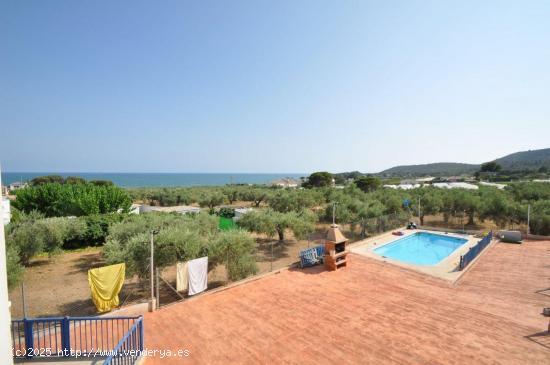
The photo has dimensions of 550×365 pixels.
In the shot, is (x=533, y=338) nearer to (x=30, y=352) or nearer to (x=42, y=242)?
(x=30, y=352)

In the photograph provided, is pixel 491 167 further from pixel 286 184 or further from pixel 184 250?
pixel 184 250

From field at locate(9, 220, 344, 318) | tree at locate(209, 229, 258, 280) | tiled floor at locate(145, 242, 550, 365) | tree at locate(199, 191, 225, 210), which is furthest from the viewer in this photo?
tree at locate(199, 191, 225, 210)

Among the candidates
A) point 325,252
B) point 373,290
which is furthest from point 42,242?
point 373,290

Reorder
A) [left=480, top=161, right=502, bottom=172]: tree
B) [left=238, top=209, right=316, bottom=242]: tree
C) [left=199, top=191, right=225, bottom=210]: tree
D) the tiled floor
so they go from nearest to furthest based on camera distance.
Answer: the tiled floor → [left=238, top=209, right=316, bottom=242]: tree → [left=199, top=191, right=225, bottom=210]: tree → [left=480, top=161, right=502, bottom=172]: tree

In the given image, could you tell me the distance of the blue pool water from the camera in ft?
63.3

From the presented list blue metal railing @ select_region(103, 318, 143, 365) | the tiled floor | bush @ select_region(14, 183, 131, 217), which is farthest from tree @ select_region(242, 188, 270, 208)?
blue metal railing @ select_region(103, 318, 143, 365)

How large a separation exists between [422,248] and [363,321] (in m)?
14.9

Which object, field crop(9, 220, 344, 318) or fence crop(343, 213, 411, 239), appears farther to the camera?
fence crop(343, 213, 411, 239)

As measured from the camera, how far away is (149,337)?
8.77 m

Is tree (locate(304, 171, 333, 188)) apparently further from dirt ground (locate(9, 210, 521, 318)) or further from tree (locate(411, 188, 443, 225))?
dirt ground (locate(9, 210, 521, 318))

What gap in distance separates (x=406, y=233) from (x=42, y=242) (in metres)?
26.6

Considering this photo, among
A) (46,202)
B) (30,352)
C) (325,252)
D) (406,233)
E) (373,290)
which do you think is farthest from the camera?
(46,202)

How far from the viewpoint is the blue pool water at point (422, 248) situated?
760 inches

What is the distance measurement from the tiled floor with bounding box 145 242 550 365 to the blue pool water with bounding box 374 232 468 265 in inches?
197
